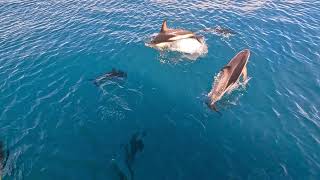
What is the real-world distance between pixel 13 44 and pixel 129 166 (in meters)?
16.4

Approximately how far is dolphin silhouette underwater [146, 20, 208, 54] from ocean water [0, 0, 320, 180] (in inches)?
25.7

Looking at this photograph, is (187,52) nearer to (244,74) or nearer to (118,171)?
(244,74)

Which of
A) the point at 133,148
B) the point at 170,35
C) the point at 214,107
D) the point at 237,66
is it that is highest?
the point at 237,66

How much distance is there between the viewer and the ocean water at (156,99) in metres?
16.9

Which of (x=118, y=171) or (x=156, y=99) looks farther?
(x=156, y=99)

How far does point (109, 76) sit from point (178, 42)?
225 inches

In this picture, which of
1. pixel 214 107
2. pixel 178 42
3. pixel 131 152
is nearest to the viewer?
pixel 131 152

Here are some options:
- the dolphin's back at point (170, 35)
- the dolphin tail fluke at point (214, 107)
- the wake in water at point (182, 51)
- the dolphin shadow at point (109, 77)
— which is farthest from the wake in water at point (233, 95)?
the dolphin shadow at point (109, 77)

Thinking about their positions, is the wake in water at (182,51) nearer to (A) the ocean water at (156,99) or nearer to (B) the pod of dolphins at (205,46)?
(B) the pod of dolphins at (205,46)

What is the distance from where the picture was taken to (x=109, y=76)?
22.4 meters

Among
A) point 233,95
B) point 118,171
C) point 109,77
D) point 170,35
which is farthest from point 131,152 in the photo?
point 170,35

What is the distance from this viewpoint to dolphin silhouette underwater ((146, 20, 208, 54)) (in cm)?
2444

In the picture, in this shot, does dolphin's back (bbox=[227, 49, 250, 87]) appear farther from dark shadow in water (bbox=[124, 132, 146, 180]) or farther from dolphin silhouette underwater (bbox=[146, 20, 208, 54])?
dark shadow in water (bbox=[124, 132, 146, 180])

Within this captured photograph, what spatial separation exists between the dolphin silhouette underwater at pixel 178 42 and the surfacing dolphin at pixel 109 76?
3.85 meters
